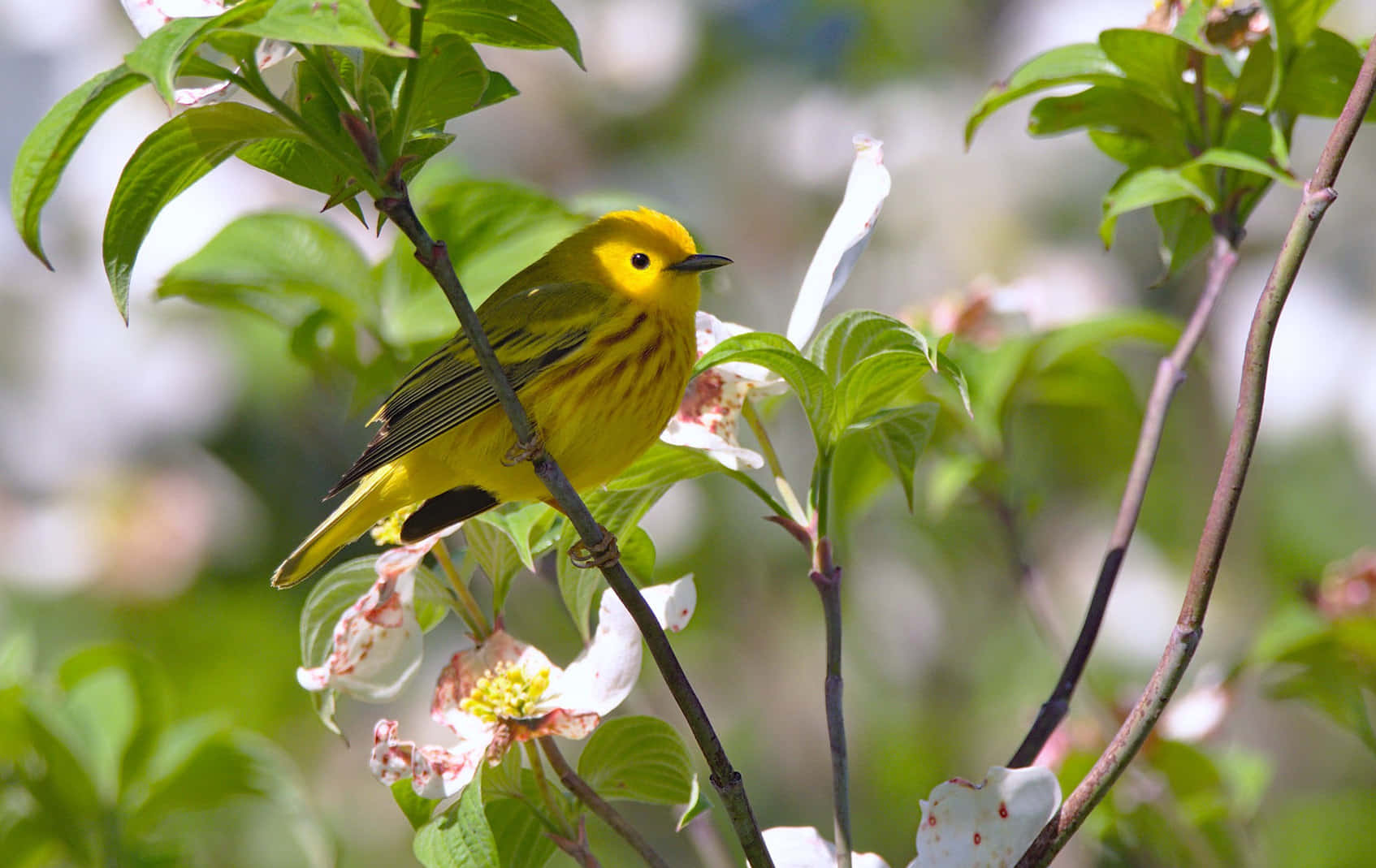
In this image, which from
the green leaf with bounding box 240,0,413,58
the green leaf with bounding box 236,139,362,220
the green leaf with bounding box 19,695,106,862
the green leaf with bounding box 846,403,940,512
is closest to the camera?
the green leaf with bounding box 240,0,413,58

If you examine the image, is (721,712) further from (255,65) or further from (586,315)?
(255,65)

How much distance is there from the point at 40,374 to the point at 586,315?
267 centimetres

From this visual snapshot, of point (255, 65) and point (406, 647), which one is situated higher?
point (255, 65)

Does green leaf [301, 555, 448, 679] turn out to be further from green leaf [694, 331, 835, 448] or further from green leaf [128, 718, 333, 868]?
green leaf [128, 718, 333, 868]

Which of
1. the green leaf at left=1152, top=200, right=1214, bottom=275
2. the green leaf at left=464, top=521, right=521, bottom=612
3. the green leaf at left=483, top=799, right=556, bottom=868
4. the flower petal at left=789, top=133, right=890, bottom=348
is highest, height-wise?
the flower petal at left=789, top=133, right=890, bottom=348

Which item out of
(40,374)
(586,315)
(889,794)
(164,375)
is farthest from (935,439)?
(40,374)

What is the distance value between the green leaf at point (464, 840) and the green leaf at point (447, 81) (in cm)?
61

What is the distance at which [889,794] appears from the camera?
12.3ft

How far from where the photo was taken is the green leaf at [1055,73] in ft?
5.18

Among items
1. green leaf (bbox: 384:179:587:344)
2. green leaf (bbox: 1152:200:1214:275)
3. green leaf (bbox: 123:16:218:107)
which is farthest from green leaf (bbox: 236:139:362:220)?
green leaf (bbox: 1152:200:1214:275)

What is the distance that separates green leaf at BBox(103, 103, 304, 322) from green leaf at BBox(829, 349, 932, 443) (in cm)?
56


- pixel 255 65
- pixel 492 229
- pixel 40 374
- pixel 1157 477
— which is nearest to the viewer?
pixel 255 65

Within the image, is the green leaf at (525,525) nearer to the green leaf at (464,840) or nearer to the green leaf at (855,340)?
the green leaf at (464,840)

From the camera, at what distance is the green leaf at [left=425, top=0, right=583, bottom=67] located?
1102mm
